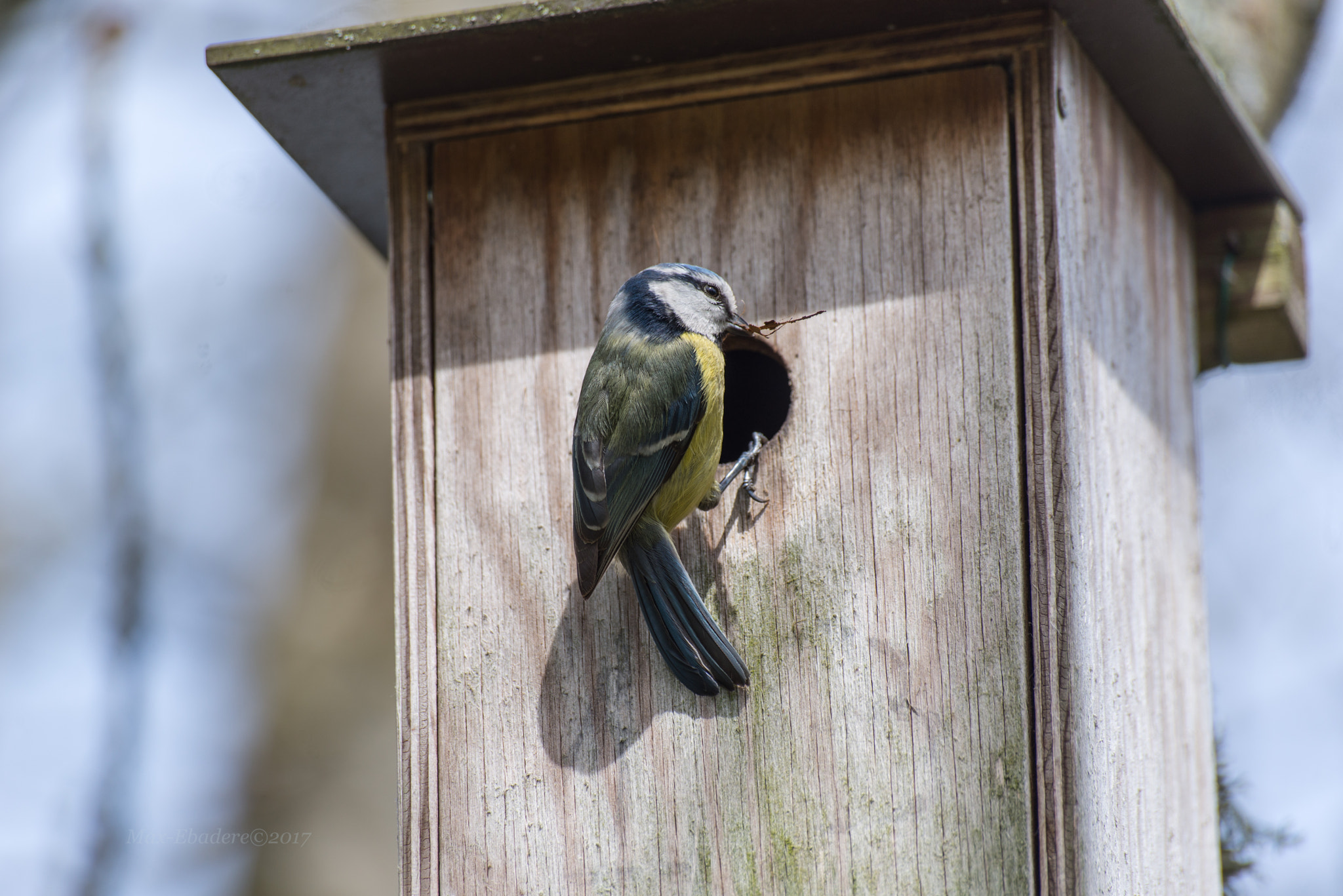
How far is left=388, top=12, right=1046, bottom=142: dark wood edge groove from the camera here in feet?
7.16

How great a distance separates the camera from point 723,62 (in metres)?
2.32

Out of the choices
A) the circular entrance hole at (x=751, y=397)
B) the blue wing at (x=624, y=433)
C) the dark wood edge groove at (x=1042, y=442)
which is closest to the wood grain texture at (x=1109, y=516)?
the dark wood edge groove at (x=1042, y=442)

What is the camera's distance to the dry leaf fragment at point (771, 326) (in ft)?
7.27

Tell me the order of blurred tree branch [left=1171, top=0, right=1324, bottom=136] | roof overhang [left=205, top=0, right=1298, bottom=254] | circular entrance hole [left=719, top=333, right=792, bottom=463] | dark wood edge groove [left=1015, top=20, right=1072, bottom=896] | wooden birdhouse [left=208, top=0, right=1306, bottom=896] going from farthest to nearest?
blurred tree branch [left=1171, top=0, right=1324, bottom=136]
circular entrance hole [left=719, top=333, right=792, bottom=463]
roof overhang [left=205, top=0, right=1298, bottom=254]
wooden birdhouse [left=208, top=0, right=1306, bottom=896]
dark wood edge groove [left=1015, top=20, right=1072, bottom=896]

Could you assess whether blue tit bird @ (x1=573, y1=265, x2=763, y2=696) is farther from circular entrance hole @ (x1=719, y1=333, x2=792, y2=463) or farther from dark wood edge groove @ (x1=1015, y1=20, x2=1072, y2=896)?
circular entrance hole @ (x1=719, y1=333, x2=792, y2=463)

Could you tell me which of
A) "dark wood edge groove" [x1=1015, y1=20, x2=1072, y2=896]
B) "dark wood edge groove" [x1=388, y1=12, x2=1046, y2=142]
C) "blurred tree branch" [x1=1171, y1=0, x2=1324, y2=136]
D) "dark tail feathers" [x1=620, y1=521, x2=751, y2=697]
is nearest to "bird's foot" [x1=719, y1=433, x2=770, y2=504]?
"dark tail feathers" [x1=620, y1=521, x2=751, y2=697]

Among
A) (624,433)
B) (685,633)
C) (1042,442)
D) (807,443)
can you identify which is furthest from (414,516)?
(1042,442)

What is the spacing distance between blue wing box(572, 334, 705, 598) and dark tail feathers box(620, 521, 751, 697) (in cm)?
8

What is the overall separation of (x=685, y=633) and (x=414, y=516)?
1.83 feet

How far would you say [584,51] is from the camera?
7.55 ft

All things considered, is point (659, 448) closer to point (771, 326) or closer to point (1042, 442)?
point (771, 326)

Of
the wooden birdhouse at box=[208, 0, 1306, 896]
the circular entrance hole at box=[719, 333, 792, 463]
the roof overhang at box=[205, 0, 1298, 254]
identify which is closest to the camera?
the wooden birdhouse at box=[208, 0, 1306, 896]

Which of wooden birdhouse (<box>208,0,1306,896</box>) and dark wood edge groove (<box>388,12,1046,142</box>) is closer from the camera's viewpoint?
wooden birdhouse (<box>208,0,1306,896</box>)

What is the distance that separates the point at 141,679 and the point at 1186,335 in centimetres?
299
